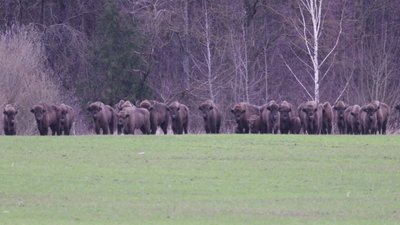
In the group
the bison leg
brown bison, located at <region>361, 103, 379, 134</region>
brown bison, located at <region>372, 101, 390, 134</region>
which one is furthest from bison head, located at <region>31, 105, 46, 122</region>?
brown bison, located at <region>372, 101, 390, 134</region>

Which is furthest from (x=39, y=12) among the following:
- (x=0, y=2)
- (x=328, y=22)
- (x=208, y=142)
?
(x=208, y=142)

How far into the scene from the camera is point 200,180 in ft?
81.5

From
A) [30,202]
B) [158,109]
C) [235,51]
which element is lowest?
[30,202]

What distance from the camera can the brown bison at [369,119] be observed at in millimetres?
44250

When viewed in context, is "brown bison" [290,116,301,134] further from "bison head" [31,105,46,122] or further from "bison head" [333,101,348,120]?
"bison head" [31,105,46,122]

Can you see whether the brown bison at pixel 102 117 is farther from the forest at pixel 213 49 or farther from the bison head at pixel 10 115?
the forest at pixel 213 49

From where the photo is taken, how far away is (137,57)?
59188 mm

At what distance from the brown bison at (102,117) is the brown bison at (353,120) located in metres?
8.77

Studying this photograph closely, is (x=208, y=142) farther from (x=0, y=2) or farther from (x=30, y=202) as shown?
(x=0, y=2)

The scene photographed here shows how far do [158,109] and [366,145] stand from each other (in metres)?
13.8

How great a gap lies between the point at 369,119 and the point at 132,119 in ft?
29.1

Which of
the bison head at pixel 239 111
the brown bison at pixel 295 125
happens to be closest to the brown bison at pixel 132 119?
the bison head at pixel 239 111

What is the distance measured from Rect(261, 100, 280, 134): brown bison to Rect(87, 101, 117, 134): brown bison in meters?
5.47

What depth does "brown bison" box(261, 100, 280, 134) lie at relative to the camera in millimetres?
43469
